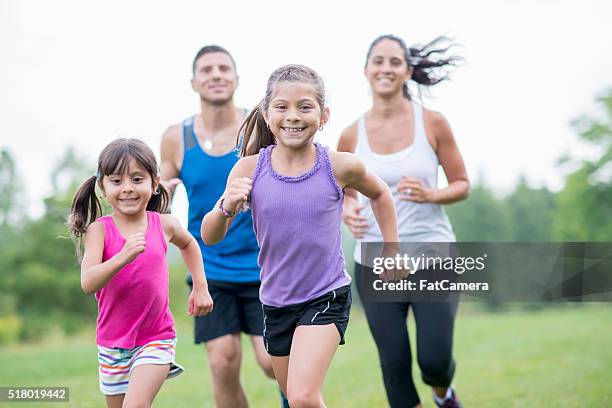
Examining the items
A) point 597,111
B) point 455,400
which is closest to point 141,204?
point 455,400

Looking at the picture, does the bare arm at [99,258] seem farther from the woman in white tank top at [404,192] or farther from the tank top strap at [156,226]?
the woman in white tank top at [404,192]

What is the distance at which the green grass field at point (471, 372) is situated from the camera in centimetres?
802

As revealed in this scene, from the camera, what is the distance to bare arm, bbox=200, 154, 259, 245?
3746mm

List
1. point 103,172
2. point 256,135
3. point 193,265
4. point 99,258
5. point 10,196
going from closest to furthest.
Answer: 1. point 99,258
2. point 103,172
3. point 256,135
4. point 193,265
5. point 10,196

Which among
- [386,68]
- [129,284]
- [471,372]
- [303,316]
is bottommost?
[471,372]

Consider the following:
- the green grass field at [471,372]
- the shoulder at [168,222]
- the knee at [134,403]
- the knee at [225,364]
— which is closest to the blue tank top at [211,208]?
the knee at [225,364]

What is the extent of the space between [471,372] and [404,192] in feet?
20.0

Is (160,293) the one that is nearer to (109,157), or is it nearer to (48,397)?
(109,157)

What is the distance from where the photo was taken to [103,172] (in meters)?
4.25

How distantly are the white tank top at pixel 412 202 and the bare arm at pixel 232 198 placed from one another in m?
1.37

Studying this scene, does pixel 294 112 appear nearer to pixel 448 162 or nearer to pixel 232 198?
pixel 232 198

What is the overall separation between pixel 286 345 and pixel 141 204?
41.5 inches

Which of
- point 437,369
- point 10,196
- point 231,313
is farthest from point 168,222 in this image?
point 10,196

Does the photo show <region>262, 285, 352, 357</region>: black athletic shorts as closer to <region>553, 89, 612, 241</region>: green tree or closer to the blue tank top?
the blue tank top
